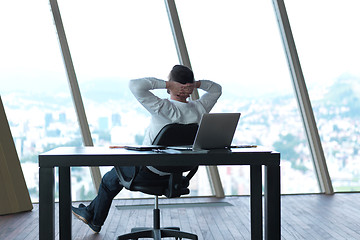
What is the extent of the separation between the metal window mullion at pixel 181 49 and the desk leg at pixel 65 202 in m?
2.60

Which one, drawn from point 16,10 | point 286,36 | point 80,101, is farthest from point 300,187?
point 16,10

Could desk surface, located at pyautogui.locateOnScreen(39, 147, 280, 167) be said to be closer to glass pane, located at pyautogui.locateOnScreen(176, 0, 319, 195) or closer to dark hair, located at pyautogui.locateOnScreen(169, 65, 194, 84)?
dark hair, located at pyautogui.locateOnScreen(169, 65, 194, 84)

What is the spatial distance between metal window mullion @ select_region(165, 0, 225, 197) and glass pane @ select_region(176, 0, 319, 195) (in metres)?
0.11

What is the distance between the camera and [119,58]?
5.68 metres

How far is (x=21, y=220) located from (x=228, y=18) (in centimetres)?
291

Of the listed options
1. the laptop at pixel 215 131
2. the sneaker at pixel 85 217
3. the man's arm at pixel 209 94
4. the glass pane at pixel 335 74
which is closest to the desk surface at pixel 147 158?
the laptop at pixel 215 131

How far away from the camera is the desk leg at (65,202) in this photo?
10.3ft

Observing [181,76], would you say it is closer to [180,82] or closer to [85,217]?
[180,82]

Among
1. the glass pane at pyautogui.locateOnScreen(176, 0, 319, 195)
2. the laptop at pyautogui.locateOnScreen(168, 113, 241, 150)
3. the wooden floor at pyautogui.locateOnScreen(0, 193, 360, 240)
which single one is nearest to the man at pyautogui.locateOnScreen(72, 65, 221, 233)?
the laptop at pyautogui.locateOnScreen(168, 113, 241, 150)

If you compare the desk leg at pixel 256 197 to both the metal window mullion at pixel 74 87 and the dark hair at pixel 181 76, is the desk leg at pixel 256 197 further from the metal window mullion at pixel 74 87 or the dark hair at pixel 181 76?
the metal window mullion at pixel 74 87

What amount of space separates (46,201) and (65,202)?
0.54 m

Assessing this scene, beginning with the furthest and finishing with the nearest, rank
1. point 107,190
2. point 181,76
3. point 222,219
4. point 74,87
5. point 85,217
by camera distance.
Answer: point 74,87, point 222,219, point 85,217, point 107,190, point 181,76

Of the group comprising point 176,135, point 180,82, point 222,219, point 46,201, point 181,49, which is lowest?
point 222,219

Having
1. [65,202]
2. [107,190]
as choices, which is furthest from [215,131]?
[107,190]
